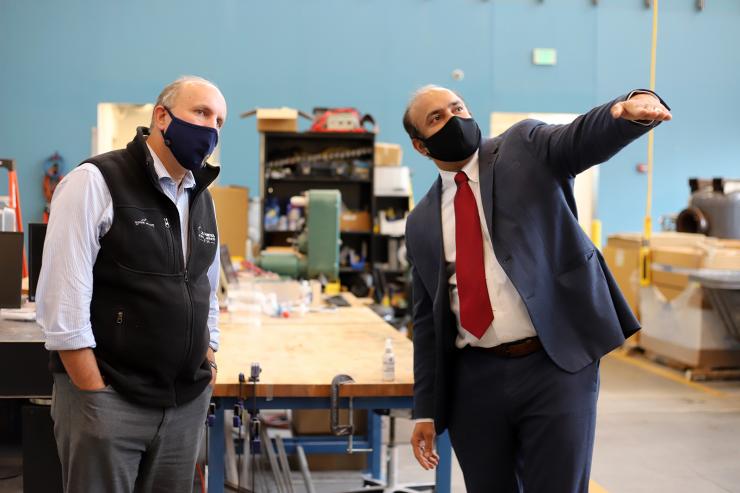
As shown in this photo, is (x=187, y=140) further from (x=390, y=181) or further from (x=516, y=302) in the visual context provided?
(x=390, y=181)

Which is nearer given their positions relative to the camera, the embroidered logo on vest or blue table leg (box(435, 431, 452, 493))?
the embroidered logo on vest

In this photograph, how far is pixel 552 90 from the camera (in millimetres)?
11703

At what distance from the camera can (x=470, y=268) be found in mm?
2234

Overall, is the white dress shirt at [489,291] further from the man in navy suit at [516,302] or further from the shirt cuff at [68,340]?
the shirt cuff at [68,340]

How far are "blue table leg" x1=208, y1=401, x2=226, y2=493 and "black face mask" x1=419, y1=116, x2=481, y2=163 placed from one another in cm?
126

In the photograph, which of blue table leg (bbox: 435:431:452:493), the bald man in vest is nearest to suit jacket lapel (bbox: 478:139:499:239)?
the bald man in vest

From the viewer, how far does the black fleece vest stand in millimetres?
2104

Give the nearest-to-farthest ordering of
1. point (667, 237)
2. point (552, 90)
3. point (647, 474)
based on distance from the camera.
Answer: point (647, 474) < point (667, 237) < point (552, 90)

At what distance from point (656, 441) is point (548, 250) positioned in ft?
12.6

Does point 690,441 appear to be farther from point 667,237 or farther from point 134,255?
point 134,255

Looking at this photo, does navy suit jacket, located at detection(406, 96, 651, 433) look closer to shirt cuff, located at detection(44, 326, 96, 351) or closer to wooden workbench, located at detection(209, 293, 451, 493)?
wooden workbench, located at detection(209, 293, 451, 493)

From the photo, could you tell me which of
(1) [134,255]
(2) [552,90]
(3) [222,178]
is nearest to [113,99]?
(3) [222,178]

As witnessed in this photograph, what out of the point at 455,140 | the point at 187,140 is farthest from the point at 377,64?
the point at 187,140

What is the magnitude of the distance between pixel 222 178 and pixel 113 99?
1.70 meters
